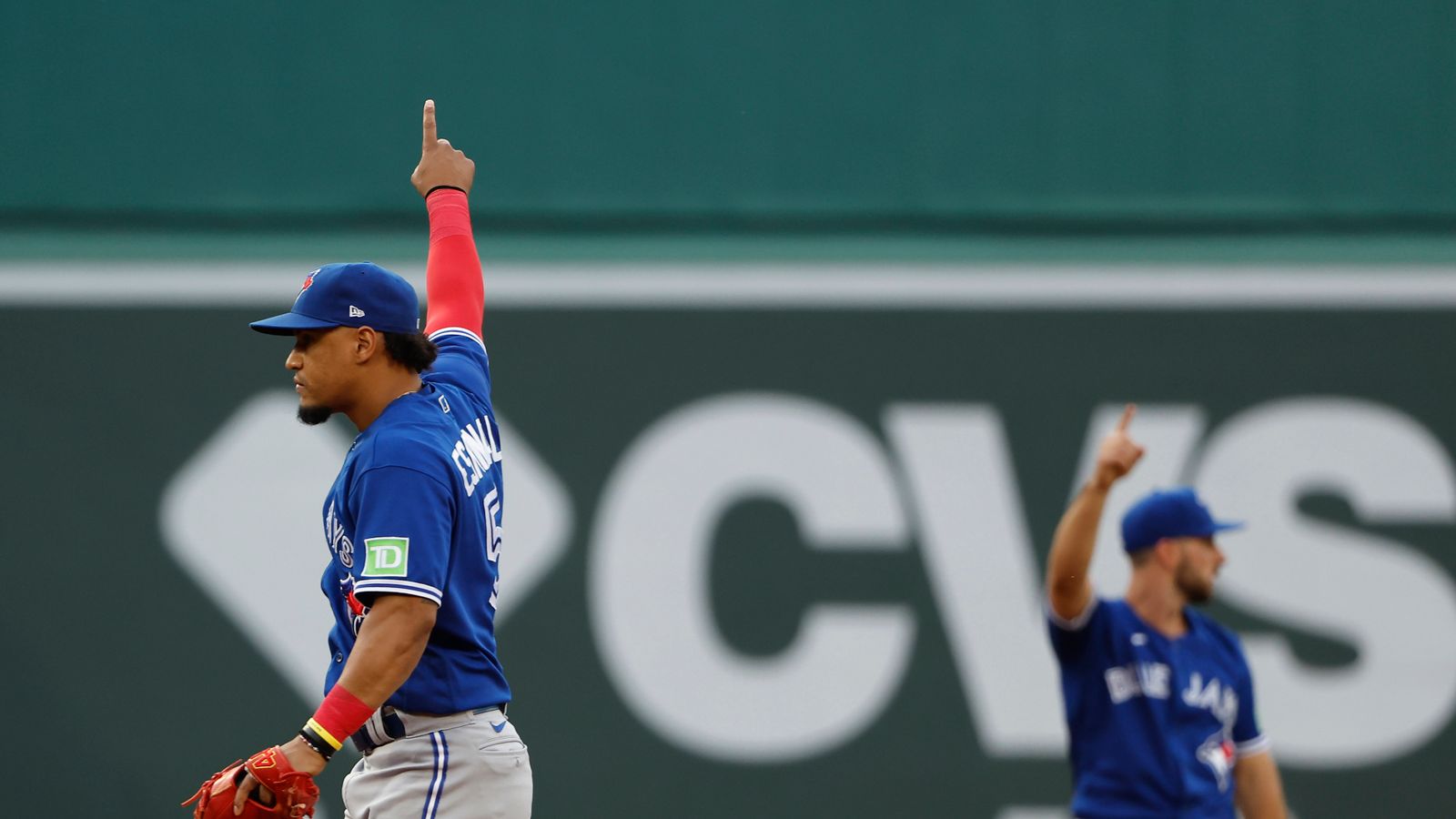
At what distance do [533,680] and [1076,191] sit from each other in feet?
9.09

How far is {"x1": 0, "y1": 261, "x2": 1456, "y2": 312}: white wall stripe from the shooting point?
19.0 ft

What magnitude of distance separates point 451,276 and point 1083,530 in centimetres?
161

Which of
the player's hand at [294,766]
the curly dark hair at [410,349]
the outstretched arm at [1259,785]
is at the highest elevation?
the curly dark hair at [410,349]

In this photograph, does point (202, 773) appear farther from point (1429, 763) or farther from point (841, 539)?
point (1429, 763)

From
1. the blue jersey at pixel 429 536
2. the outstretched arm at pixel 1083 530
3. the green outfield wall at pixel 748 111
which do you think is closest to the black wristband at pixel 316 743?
the blue jersey at pixel 429 536

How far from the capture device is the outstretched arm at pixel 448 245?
371 cm

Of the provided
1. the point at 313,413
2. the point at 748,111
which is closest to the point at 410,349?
the point at 313,413

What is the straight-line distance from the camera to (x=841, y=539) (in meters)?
5.85

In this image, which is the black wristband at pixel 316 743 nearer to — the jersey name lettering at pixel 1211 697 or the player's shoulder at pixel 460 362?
the player's shoulder at pixel 460 362

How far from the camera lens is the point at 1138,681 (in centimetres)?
393

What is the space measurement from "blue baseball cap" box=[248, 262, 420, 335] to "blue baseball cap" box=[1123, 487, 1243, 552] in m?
2.03

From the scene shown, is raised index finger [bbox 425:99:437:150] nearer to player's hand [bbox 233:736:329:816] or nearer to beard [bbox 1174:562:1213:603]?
player's hand [bbox 233:736:329:816]

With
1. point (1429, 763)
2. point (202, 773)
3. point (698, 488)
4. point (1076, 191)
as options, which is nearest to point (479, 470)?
point (698, 488)

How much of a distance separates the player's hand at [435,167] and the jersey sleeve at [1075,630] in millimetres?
1793
